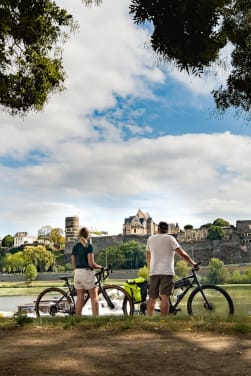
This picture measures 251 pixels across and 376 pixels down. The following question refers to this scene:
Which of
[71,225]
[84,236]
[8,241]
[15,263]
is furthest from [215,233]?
[84,236]

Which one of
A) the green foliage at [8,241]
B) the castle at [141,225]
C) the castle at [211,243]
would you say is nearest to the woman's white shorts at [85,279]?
the castle at [211,243]

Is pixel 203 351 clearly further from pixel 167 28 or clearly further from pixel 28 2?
pixel 28 2

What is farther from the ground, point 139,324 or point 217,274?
point 139,324

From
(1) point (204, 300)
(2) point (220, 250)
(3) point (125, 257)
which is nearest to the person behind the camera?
(1) point (204, 300)

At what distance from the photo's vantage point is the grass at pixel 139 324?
5.35 meters

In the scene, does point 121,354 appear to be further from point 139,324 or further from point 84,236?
point 84,236

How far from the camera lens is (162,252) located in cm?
664

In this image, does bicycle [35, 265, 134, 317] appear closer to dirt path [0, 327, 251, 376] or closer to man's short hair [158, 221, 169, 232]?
man's short hair [158, 221, 169, 232]

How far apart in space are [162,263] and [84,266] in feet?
3.47

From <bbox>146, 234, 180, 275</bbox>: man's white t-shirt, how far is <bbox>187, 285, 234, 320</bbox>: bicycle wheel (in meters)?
0.49

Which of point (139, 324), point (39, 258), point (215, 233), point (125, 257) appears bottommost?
point (139, 324)

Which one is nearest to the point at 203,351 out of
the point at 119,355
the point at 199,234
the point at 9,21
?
the point at 119,355

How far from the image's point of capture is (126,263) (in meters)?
93.6

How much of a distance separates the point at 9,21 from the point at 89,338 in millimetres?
4741
